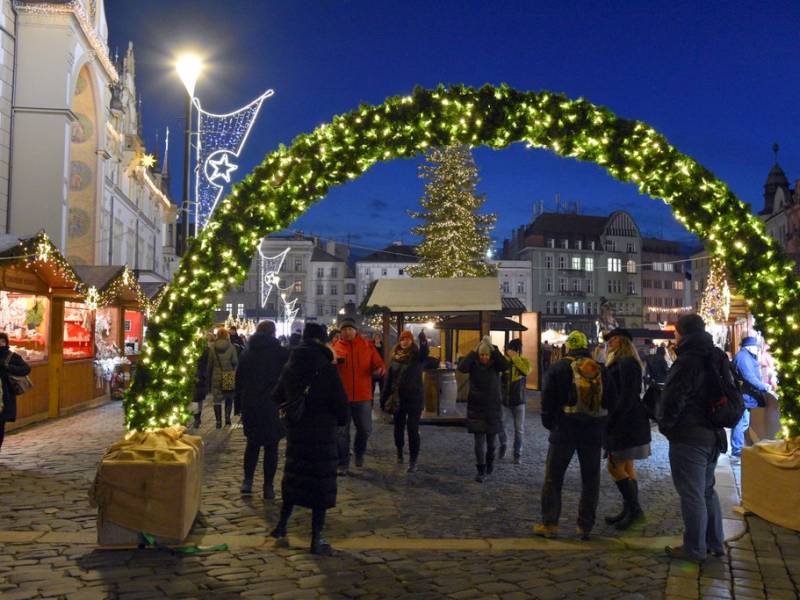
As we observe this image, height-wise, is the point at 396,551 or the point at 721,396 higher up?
the point at 721,396

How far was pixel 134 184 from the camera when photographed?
49156 mm

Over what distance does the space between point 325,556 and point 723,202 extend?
513 centimetres

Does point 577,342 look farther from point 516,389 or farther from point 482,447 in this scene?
point 516,389

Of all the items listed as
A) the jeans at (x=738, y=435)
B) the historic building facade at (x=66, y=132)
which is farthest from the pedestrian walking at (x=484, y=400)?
the historic building facade at (x=66, y=132)

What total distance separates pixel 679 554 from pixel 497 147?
13.6 ft

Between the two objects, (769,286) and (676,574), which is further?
(769,286)

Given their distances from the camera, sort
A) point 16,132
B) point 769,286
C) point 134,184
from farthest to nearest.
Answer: point 134,184
point 16,132
point 769,286

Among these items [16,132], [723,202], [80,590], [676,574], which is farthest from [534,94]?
[16,132]

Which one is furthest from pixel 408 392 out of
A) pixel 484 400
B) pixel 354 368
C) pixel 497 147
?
pixel 497 147

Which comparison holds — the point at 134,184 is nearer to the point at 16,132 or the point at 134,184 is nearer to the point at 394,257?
the point at 16,132

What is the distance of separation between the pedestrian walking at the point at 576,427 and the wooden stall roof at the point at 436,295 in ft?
28.7

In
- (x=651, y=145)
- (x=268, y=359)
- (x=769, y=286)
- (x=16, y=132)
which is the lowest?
(x=268, y=359)

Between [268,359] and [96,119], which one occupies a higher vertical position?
[96,119]

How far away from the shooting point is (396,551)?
624cm
